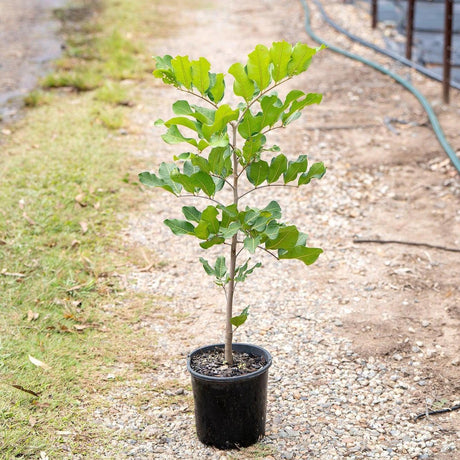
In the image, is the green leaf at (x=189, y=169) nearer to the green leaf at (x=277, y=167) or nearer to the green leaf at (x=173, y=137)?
the green leaf at (x=173, y=137)

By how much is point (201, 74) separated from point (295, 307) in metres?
1.81

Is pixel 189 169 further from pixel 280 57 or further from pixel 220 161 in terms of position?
pixel 280 57

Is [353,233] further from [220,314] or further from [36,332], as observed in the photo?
[36,332]

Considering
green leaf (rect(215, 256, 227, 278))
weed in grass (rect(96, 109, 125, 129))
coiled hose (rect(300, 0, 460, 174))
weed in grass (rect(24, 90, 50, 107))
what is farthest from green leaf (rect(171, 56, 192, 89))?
weed in grass (rect(24, 90, 50, 107))

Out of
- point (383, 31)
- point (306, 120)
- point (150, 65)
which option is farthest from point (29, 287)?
point (383, 31)

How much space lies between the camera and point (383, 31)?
981 cm

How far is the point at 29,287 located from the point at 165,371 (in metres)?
1.04

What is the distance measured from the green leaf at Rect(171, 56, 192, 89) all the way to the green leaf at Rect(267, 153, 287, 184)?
438 millimetres

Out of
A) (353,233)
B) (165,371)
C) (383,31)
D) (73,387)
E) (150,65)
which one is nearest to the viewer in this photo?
(73,387)

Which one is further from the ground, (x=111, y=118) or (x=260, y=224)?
(x=111, y=118)

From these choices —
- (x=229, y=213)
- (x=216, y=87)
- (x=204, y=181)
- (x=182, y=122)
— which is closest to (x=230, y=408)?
(x=229, y=213)

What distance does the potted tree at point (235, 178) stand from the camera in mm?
2354

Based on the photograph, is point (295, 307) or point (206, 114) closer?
point (206, 114)

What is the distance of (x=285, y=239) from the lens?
2.46m
